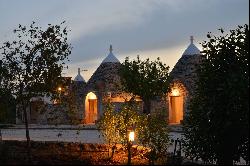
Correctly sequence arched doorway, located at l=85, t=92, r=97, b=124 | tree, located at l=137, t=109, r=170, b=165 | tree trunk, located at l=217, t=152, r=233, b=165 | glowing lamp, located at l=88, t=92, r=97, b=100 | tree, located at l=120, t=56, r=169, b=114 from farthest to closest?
glowing lamp, located at l=88, t=92, r=97, b=100 → arched doorway, located at l=85, t=92, r=97, b=124 → tree, located at l=120, t=56, r=169, b=114 → tree, located at l=137, t=109, r=170, b=165 → tree trunk, located at l=217, t=152, r=233, b=165

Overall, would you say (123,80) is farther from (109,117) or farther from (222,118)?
(222,118)

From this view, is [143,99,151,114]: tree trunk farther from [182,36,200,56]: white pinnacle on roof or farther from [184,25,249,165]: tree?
[184,25,249,165]: tree

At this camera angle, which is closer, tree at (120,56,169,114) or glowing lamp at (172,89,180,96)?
tree at (120,56,169,114)

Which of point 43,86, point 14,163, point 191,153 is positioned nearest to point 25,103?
point 43,86

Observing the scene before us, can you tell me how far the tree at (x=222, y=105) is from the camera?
39.1 feet

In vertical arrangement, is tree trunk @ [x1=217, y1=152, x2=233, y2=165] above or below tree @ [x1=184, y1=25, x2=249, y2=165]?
below

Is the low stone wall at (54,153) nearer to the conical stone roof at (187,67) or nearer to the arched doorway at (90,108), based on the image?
the conical stone roof at (187,67)

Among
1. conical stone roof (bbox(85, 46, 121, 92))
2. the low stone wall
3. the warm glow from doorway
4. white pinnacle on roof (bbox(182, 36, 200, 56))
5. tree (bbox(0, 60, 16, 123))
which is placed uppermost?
white pinnacle on roof (bbox(182, 36, 200, 56))

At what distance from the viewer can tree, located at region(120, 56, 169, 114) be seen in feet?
110

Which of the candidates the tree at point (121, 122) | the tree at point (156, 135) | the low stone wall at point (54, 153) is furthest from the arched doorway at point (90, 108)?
the tree at point (156, 135)

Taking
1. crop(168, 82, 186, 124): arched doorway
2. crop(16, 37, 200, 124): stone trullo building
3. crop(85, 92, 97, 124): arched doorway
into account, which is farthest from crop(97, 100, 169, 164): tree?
crop(85, 92, 97, 124): arched doorway

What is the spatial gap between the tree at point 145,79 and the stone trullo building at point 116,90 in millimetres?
833

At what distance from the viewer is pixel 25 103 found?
1515 centimetres

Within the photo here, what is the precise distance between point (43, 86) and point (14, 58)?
1224 mm
